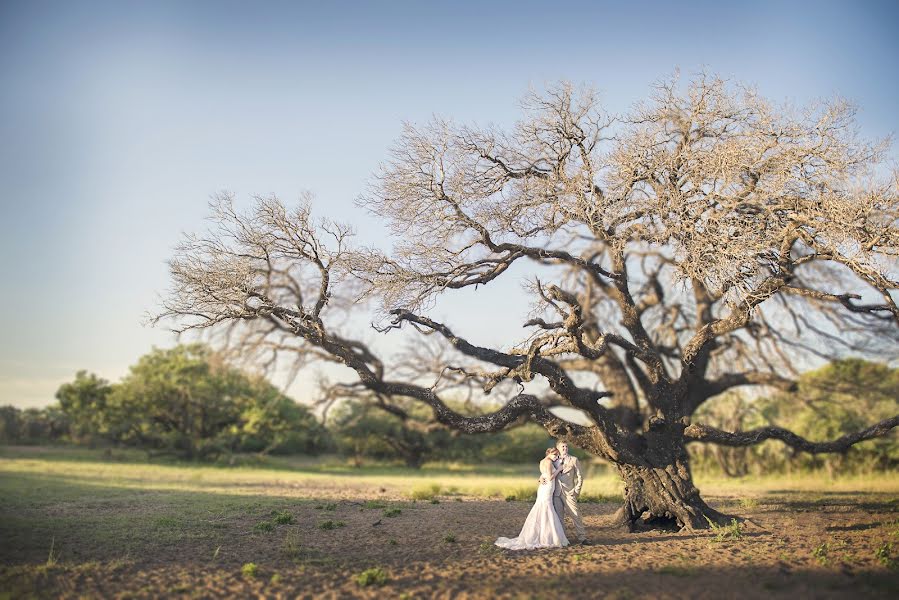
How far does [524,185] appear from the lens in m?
12.7

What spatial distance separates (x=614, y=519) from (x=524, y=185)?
257 inches

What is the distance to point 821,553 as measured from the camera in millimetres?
9266

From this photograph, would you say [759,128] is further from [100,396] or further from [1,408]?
[1,408]

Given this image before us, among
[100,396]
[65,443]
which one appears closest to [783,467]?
[100,396]

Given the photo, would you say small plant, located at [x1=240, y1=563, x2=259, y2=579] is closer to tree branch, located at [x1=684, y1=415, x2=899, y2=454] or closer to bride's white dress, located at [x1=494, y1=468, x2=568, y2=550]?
bride's white dress, located at [x1=494, y1=468, x2=568, y2=550]

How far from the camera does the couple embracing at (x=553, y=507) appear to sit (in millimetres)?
10109

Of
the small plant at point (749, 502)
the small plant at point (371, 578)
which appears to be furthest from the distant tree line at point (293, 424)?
the small plant at point (371, 578)

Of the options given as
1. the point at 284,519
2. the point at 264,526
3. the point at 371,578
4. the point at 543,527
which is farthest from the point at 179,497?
the point at 371,578

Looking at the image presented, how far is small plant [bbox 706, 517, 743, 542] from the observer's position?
1060cm

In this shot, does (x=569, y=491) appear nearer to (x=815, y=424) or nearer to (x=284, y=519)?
(x=284, y=519)

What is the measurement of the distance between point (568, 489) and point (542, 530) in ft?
2.94

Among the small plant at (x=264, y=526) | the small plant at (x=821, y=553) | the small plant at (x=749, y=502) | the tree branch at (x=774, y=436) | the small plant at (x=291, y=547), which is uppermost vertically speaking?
the tree branch at (x=774, y=436)

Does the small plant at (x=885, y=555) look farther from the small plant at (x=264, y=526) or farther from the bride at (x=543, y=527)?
the small plant at (x=264, y=526)

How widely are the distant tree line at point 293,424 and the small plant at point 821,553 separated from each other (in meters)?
12.6
